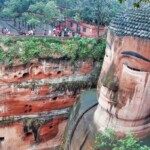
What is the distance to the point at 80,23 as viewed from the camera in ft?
57.0

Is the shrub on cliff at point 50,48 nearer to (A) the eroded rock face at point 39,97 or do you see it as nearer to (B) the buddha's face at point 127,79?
Answer: (A) the eroded rock face at point 39,97

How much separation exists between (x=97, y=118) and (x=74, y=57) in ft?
11.9

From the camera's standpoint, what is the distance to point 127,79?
27.7 ft

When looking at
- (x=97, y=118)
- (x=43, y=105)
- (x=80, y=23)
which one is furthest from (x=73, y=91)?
(x=80, y=23)

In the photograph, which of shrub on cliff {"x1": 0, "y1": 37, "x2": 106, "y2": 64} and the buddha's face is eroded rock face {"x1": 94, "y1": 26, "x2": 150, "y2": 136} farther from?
shrub on cliff {"x1": 0, "y1": 37, "x2": 106, "y2": 64}

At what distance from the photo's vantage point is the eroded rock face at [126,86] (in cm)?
829

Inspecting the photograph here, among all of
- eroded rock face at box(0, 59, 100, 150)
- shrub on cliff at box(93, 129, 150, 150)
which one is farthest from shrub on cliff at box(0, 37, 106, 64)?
shrub on cliff at box(93, 129, 150, 150)

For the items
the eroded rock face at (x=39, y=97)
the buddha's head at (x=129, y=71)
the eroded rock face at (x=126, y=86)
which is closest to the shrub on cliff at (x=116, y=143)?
the eroded rock face at (x=126, y=86)

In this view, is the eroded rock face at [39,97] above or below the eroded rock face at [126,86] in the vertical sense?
below

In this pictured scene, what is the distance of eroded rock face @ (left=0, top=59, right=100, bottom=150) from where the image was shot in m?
12.1

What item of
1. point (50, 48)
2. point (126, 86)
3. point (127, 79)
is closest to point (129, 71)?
point (127, 79)

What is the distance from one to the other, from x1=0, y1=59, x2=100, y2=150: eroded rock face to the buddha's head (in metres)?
3.75

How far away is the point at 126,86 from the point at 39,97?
5.04 metres

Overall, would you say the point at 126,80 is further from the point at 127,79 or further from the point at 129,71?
the point at 129,71
